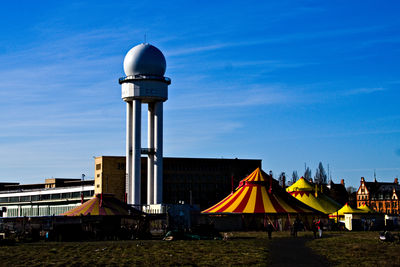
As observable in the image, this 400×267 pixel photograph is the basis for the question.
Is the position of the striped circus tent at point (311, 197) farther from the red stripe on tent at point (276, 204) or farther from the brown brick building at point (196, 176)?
the brown brick building at point (196, 176)

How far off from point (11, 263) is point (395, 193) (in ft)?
397

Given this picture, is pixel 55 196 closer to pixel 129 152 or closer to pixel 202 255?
pixel 129 152

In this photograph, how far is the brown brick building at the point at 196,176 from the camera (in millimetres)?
126875

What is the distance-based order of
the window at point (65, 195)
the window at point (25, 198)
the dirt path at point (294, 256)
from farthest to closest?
the window at point (25, 198), the window at point (65, 195), the dirt path at point (294, 256)

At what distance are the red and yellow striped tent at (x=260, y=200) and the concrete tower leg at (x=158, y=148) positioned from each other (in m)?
27.7

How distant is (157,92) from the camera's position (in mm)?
102750

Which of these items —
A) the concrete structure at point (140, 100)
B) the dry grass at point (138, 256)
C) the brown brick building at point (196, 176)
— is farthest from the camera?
the brown brick building at point (196, 176)

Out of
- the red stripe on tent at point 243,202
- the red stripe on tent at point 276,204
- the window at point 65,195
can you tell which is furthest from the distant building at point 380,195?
the red stripe on tent at point 243,202

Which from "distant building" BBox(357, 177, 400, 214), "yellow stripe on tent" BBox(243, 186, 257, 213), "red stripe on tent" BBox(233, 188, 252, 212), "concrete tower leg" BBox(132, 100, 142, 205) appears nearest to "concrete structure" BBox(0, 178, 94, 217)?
"concrete tower leg" BBox(132, 100, 142, 205)

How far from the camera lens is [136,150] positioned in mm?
102875

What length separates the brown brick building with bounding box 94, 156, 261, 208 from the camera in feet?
416

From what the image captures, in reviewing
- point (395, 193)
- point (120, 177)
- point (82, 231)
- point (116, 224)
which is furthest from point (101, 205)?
point (395, 193)

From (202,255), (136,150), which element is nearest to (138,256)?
(202,255)

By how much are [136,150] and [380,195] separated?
237 feet
